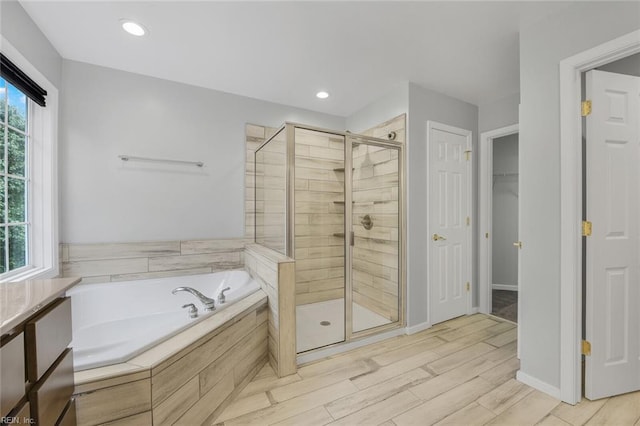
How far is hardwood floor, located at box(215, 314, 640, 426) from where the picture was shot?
1.46m

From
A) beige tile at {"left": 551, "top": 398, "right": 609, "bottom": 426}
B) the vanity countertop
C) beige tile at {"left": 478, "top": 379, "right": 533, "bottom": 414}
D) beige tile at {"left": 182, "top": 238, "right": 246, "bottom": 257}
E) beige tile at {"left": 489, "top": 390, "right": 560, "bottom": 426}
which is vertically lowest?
beige tile at {"left": 478, "top": 379, "right": 533, "bottom": 414}

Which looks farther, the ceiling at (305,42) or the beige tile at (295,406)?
the ceiling at (305,42)

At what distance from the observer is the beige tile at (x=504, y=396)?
1.57 m

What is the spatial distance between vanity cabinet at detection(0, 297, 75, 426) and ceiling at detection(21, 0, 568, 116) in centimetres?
185

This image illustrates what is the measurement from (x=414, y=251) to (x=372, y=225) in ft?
1.63

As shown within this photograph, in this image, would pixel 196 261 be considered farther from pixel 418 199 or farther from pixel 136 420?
pixel 418 199

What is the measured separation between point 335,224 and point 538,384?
1837 millimetres

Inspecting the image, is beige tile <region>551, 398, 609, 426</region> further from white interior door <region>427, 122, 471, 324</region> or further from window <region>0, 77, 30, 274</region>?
window <region>0, 77, 30, 274</region>

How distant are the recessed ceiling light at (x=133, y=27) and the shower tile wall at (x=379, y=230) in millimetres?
1940

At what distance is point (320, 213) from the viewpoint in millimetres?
2512

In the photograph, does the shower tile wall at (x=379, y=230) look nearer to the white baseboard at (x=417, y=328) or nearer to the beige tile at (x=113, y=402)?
the white baseboard at (x=417, y=328)

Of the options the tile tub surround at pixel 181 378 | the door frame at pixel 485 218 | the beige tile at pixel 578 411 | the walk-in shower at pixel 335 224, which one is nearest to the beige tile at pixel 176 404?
the tile tub surround at pixel 181 378

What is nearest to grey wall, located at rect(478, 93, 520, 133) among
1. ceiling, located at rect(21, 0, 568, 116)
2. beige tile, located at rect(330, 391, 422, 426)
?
ceiling, located at rect(21, 0, 568, 116)

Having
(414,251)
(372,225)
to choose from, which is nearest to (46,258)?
(372,225)
